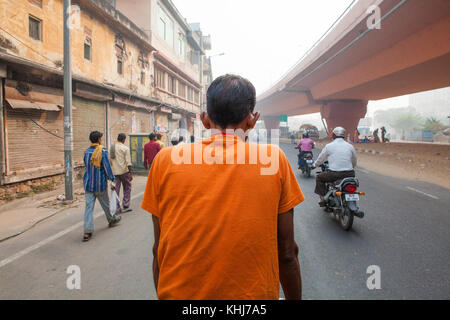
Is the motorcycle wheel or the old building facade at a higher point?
the old building facade

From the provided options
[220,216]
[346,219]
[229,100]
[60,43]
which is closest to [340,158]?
[346,219]

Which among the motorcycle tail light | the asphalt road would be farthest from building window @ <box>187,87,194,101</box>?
the motorcycle tail light

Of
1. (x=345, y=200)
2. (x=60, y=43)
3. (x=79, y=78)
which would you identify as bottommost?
(x=345, y=200)

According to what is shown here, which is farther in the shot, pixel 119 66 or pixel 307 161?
pixel 119 66

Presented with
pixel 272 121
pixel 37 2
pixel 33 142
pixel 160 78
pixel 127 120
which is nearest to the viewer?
pixel 33 142

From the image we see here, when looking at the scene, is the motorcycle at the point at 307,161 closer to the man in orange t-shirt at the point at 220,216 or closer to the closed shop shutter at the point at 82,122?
the closed shop shutter at the point at 82,122

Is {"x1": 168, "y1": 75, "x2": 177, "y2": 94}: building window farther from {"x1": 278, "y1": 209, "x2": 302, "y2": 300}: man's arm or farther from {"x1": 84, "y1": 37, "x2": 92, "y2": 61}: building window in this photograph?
{"x1": 278, "y1": 209, "x2": 302, "y2": 300}: man's arm

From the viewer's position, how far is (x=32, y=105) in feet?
27.2

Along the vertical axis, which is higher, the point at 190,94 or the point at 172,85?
the point at 190,94

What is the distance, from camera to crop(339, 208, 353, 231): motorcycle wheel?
4.75 m

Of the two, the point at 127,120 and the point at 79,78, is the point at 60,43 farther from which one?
the point at 127,120

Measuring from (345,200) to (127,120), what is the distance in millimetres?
13392

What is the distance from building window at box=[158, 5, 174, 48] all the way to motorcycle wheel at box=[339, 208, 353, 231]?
20369 millimetres

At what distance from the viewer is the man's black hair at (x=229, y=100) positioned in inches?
48.9
